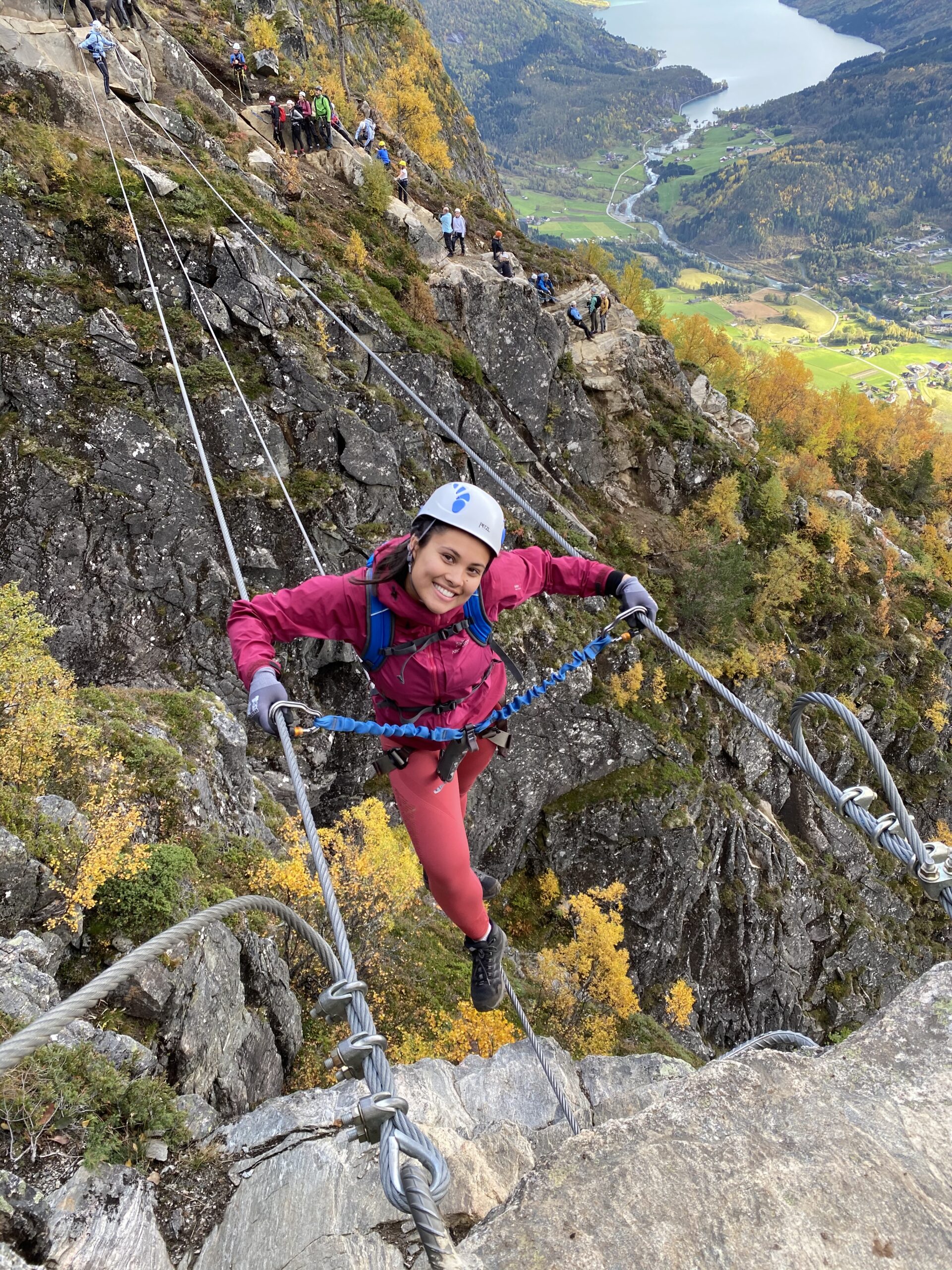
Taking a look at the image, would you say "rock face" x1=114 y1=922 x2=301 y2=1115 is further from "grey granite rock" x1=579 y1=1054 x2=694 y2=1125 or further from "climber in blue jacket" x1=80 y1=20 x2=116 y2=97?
"climber in blue jacket" x1=80 y1=20 x2=116 y2=97

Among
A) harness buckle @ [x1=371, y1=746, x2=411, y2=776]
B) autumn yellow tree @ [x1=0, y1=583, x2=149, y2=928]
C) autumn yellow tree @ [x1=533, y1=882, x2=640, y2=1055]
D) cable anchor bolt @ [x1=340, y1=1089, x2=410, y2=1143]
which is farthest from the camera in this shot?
autumn yellow tree @ [x1=533, y1=882, x2=640, y2=1055]

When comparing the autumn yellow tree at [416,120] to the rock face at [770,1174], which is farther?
the autumn yellow tree at [416,120]

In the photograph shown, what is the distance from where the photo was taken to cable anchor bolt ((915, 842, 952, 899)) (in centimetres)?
298

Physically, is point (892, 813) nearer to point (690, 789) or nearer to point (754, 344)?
point (690, 789)

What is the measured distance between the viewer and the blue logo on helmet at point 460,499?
4.26 m

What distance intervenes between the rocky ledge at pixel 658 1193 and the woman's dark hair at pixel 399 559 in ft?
11.5

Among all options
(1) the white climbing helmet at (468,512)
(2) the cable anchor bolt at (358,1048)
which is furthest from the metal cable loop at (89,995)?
(1) the white climbing helmet at (468,512)

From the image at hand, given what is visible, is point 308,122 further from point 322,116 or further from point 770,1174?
point 770,1174

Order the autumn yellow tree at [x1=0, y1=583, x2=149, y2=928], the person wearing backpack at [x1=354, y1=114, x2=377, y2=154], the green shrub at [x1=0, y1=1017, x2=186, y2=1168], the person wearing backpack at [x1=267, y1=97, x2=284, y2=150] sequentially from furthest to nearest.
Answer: the person wearing backpack at [x1=354, y1=114, x2=377, y2=154] < the person wearing backpack at [x1=267, y1=97, x2=284, y2=150] < the autumn yellow tree at [x1=0, y1=583, x2=149, y2=928] < the green shrub at [x1=0, y1=1017, x2=186, y2=1168]

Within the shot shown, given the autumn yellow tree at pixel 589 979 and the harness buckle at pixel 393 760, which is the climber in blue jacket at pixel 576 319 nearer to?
the autumn yellow tree at pixel 589 979

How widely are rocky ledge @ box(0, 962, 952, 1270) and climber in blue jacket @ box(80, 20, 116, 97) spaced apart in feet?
80.9

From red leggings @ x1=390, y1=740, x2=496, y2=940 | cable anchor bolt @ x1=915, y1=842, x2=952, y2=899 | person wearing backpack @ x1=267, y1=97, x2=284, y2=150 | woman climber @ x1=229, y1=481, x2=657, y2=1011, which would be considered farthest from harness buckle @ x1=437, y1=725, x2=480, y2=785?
person wearing backpack @ x1=267, y1=97, x2=284, y2=150

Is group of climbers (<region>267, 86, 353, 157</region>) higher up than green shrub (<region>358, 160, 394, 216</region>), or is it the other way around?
group of climbers (<region>267, 86, 353, 157</region>)

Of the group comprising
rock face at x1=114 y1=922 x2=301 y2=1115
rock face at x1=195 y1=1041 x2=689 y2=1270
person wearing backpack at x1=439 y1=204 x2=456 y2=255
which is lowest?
rock face at x1=114 y1=922 x2=301 y2=1115
